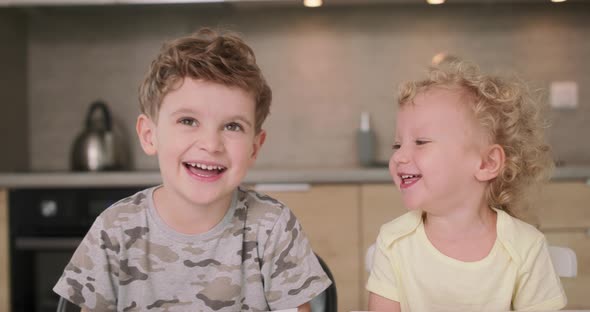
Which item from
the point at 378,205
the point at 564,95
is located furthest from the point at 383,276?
the point at 564,95

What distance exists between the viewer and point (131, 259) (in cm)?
106

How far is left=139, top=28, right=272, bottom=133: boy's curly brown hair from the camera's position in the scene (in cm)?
100

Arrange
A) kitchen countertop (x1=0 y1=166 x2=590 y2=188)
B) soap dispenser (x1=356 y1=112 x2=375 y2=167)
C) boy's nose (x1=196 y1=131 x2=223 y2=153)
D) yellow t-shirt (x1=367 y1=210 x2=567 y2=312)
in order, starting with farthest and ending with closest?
soap dispenser (x1=356 y1=112 x2=375 y2=167)
kitchen countertop (x1=0 y1=166 x2=590 y2=188)
yellow t-shirt (x1=367 y1=210 x2=567 y2=312)
boy's nose (x1=196 y1=131 x2=223 y2=153)

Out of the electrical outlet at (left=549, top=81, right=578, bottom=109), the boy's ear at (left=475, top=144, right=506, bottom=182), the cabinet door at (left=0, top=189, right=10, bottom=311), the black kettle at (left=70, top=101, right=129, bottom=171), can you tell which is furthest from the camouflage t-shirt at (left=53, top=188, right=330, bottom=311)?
the electrical outlet at (left=549, top=81, right=578, bottom=109)

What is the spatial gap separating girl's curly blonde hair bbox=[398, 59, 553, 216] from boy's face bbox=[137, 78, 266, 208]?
325 millimetres

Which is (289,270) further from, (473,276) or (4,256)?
(4,256)

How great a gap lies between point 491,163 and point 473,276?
21cm

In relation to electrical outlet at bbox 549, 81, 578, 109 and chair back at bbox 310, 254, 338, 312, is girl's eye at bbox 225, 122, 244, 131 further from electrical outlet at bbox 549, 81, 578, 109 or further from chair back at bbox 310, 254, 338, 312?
electrical outlet at bbox 549, 81, 578, 109

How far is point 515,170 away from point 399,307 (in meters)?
0.34

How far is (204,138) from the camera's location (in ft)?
3.19

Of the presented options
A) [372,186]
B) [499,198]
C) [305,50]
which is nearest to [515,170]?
[499,198]

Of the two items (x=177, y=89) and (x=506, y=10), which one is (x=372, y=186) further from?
(x=177, y=89)

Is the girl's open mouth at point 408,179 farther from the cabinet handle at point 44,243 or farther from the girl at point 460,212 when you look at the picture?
the cabinet handle at point 44,243

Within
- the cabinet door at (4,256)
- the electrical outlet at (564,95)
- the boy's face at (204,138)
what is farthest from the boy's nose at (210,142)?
the electrical outlet at (564,95)
